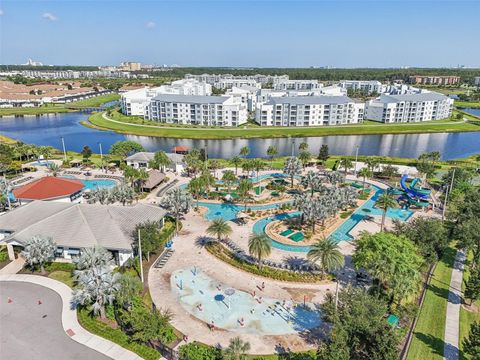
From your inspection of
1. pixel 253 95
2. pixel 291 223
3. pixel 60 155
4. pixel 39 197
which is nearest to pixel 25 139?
pixel 60 155

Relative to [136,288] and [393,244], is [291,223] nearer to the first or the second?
[393,244]

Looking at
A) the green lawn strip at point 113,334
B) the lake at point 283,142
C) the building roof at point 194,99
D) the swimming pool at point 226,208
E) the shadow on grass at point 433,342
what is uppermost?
the building roof at point 194,99

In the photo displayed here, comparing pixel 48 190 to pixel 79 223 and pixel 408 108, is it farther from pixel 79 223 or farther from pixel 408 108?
pixel 408 108

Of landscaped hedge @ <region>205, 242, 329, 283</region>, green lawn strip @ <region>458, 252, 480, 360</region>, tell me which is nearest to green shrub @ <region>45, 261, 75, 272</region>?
landscaped hedge @ <region>205, 242, 329, 283</region>

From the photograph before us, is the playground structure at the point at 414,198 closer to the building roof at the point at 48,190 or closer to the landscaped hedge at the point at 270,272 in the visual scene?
the landscaped hedge at the point at 270,272

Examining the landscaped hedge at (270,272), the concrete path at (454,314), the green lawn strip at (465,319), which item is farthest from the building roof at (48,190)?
the green lawn strip at (465,319)

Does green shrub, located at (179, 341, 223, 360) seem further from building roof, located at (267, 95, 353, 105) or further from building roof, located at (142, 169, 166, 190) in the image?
building roof, located at (267, 95, 353, 105)
